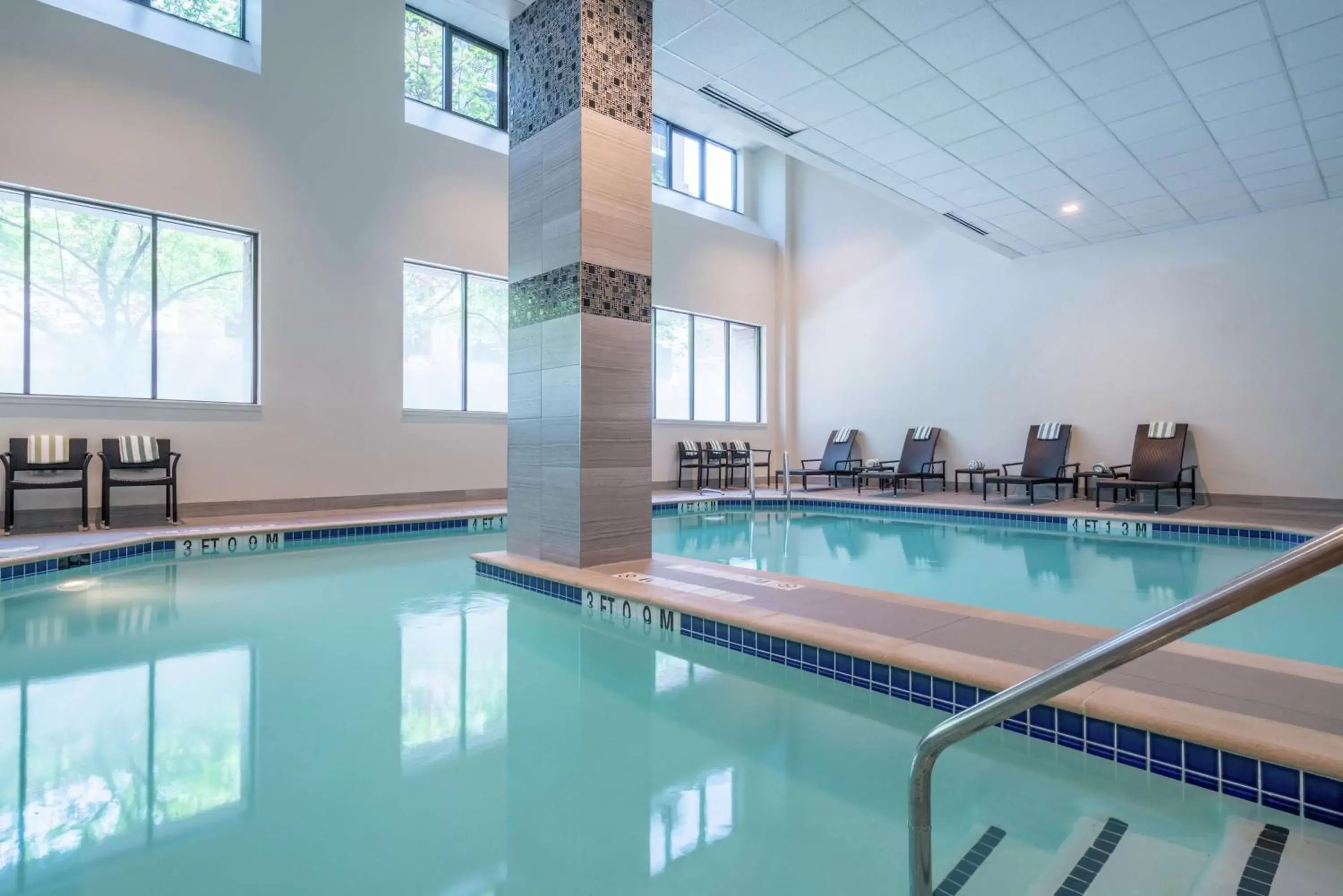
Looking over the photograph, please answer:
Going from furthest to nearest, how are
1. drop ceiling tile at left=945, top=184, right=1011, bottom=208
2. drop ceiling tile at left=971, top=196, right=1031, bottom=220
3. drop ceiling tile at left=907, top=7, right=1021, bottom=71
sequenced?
drop ceiling tile at left=971, top=196, right=1031, bottom=220, drop ceiling tile at left=945, top=184, right=1011, bottom=208, drop ceiling tile at left=907, top=7, right=1021, bottom=71

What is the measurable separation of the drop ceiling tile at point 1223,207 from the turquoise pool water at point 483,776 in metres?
7.12

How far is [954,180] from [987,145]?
783mm

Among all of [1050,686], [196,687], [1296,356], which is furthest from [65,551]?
[1296,356]

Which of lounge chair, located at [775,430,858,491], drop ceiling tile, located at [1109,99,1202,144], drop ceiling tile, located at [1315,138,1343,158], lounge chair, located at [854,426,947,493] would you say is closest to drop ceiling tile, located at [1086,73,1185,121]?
drop ceiling tile, located at [1109,99,1202,144]

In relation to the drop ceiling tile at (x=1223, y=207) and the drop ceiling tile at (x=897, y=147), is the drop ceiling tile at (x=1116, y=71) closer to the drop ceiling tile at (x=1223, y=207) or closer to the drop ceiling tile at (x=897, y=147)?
the drop ceiling tile at (x=897, y=147)

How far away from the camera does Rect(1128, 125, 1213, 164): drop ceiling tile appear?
5.31 metres

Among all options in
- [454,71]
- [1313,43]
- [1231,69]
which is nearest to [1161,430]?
[1231,69]

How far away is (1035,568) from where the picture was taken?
461 centimetres

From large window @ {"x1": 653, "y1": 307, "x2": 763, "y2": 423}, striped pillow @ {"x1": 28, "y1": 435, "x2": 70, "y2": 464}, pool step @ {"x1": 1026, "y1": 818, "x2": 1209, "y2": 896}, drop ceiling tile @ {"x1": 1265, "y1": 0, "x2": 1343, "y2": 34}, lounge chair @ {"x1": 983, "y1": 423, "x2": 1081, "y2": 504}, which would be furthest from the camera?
large window @ {"x1": 653, "y1": 307, "x2": 763, "y2": 423}

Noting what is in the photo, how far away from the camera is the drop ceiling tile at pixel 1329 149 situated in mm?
5480

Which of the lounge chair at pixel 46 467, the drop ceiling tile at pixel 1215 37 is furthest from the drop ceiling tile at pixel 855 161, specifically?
the lounge chair at pixel 46 467

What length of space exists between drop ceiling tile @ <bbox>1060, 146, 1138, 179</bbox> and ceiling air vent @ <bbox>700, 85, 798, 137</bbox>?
7.75 ft

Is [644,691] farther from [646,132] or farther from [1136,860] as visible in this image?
[646,132]

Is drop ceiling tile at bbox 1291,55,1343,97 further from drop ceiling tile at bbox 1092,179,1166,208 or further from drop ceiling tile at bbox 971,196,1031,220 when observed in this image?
drop ceiling tile at bbox 971,196,1031,220
